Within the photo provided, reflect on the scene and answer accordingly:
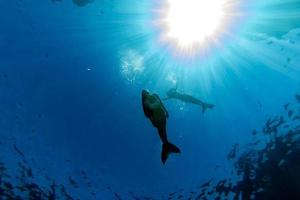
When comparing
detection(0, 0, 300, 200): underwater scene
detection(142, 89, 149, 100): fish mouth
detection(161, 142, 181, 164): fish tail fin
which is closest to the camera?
detection(142, 89, 149, 100): fish mouth

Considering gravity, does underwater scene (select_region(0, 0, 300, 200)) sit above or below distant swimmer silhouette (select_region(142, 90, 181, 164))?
above

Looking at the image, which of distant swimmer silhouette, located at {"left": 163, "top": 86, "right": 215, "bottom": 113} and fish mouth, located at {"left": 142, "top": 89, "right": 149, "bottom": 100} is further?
distant swimmer silhouette, located at {"left": 163, "top": 86, "right": 215, "bottom": 113}

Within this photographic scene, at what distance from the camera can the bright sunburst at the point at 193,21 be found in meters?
13.8

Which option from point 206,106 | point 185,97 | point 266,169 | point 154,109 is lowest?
point 154,109

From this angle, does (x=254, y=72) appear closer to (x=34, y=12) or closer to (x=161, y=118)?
(x=34, y=12)

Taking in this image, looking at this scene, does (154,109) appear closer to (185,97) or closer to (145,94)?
(145,94)

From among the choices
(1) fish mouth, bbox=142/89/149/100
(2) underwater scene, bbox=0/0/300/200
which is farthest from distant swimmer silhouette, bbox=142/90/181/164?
(2) underwater scene, bbox=0/0/300/200

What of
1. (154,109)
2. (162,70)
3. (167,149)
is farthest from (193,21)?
(154,109)

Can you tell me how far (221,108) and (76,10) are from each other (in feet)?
26.2

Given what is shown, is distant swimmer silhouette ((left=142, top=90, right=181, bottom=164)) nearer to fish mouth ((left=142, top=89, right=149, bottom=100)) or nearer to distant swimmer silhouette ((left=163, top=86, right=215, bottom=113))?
fish mouth ((left=142, top=89, right=149, bottom=100))

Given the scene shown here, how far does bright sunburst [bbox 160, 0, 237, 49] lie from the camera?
45.2 feet

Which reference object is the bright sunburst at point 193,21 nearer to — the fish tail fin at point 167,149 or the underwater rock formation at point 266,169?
the underwater rock formation at point 266,169

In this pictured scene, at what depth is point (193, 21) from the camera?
572 inches

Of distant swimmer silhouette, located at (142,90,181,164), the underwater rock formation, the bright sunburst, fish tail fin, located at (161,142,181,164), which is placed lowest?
distant swimmer silhouette, located at (142,90,181,164)
